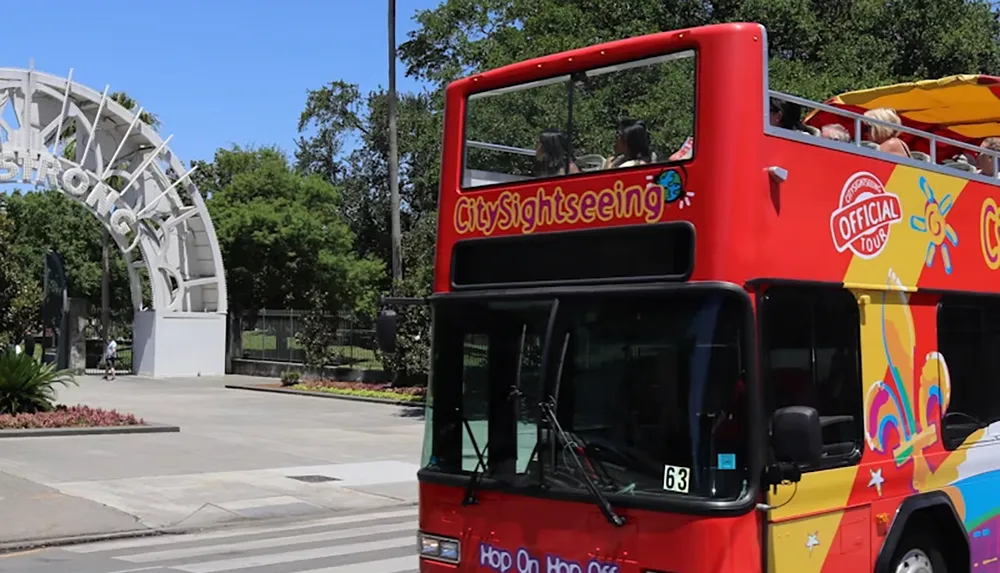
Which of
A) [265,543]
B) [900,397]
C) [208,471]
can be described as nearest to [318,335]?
[208,471]

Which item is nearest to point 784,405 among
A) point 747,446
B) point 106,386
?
point 747,446

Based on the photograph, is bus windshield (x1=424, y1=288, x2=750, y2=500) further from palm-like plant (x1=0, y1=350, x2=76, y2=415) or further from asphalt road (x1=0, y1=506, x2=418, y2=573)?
palm-like plant (x1=0, y1=350, x2=76, y2=415)

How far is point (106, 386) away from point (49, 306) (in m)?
3.76

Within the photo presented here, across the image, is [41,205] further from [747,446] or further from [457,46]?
[747,446]

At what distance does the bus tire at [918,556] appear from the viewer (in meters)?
6.59

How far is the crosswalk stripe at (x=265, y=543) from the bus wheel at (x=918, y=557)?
6073mm

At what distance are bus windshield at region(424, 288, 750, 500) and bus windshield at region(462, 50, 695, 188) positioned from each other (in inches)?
33.7

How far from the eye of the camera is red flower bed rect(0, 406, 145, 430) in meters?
20.5

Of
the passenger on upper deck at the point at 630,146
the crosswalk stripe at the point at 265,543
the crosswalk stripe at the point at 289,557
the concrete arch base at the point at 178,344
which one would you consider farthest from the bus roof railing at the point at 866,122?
the concrete arch base at the point at 178,344

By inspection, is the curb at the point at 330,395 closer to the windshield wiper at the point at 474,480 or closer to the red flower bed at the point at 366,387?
the red flower bed at the point at 366,387

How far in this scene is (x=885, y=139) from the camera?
23.7 feet

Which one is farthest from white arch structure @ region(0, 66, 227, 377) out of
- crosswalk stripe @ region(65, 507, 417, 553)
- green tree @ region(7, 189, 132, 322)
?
crosswalk stripe @ region(65, 507, 417, 553)

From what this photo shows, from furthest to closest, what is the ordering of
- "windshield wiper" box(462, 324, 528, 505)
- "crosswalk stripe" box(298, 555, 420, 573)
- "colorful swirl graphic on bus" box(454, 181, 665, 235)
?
"crosswalk stripe" box(298, 555, 420, 573), "windshield wiper" box(462, 324, 528, 505), "colorful swirl graphic on bus" box(454, 181, 665, 235)

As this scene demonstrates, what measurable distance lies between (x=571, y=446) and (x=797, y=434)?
1.16 metres
